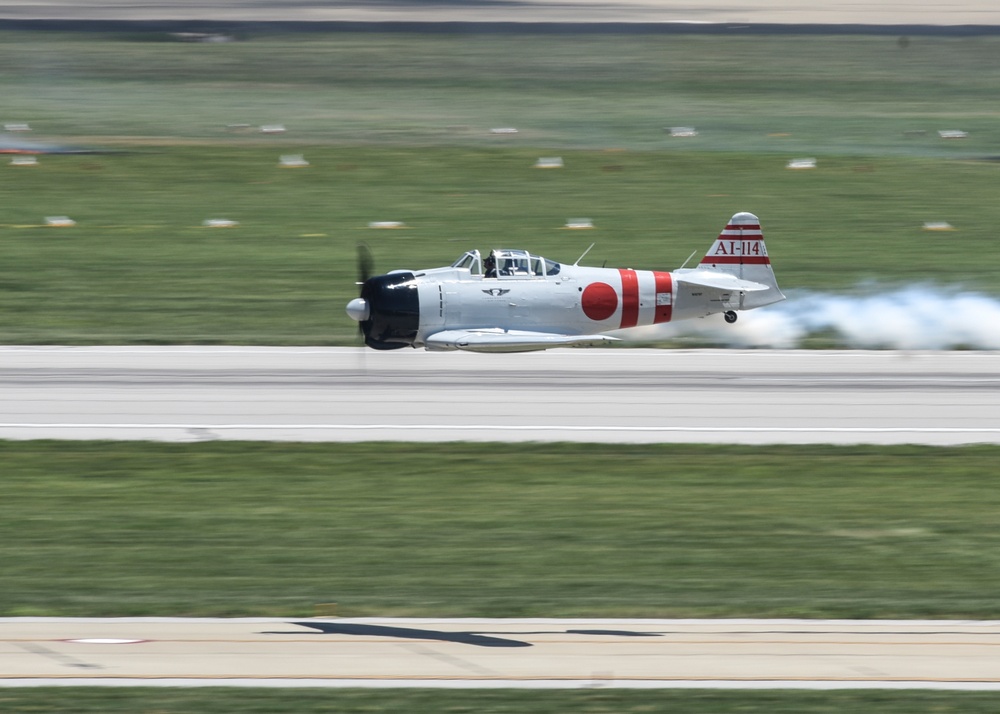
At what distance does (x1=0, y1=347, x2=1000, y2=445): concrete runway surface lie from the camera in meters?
20.5

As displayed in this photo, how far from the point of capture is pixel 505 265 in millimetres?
24094

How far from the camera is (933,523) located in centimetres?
1625

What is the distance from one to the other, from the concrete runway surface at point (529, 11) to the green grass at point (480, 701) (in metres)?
60.0

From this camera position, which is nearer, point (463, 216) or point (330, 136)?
point (463, 216)

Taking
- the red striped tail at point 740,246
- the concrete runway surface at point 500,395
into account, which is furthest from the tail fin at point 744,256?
the concrete runway surface at point 500,395

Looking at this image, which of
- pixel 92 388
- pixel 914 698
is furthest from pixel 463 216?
pixel 914 698

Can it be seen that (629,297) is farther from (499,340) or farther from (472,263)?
(472,263)

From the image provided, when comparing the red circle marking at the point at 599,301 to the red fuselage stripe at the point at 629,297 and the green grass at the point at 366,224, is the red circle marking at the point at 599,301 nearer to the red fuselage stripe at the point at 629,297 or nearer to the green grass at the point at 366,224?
the red fuselage stripe at the point at 629,297

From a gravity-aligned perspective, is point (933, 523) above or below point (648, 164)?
below

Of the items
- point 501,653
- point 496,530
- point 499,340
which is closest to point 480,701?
point 501,653

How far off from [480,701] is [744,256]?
16048mm

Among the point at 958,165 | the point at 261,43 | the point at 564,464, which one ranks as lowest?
the point at 564,464

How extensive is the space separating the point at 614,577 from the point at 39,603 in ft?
20.3

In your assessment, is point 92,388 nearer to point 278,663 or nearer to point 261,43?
point 278,663
